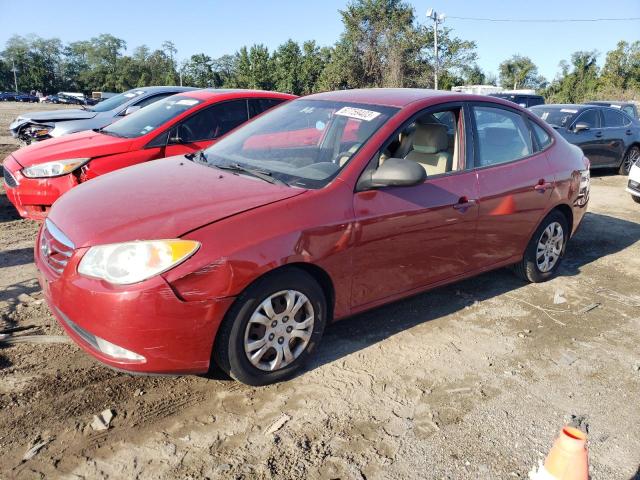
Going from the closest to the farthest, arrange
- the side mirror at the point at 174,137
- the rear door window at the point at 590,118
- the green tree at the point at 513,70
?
the side mirror at the point at 174,137 < the rear door window at the point at 590,118 < the green tree at the point at 513,70

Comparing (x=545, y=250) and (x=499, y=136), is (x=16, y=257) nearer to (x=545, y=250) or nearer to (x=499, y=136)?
(x=499, y=136)

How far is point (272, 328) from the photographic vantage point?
9.74 ft

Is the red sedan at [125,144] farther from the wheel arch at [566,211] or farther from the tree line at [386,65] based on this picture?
the tree line at [386,65]

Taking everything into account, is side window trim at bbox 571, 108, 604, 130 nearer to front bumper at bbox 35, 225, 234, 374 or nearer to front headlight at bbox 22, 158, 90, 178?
front headlight at bbox 22, 158, 90, 178

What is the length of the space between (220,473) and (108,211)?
1.54 metres

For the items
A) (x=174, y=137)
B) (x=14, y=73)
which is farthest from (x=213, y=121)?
(x=14, y=73)

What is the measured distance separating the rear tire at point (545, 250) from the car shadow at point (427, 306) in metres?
0.18

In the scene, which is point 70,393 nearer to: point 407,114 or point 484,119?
point 407,114

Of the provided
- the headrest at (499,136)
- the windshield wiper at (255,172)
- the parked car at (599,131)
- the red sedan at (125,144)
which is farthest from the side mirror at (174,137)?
the parked car at (599,131)

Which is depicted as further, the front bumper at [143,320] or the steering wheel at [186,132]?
the steering wheel at [186,132]

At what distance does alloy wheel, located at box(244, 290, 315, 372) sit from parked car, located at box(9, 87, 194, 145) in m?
6.78

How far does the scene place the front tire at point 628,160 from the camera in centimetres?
1199

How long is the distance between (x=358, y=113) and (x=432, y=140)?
63cm

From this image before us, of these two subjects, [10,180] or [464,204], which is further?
[10,180]
